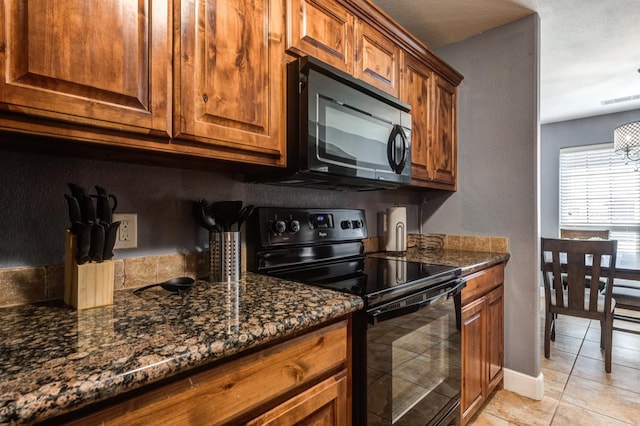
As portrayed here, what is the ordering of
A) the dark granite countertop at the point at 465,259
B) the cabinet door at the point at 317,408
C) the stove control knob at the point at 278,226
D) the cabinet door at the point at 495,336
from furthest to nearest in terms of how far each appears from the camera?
1. the cabinet door at the point at 495,336
2. the dark granite countertop at the point at 465,259
3. the stove control knob at the point at 278,226
4. the cabinet door at the point at 317,408

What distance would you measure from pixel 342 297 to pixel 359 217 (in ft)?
3.16

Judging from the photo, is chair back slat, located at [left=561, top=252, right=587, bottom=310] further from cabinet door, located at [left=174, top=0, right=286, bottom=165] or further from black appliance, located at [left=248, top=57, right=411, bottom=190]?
cabinet door, located at [left=174, top=0, right=286, bottom=165]

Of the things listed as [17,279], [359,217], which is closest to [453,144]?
[359,217]

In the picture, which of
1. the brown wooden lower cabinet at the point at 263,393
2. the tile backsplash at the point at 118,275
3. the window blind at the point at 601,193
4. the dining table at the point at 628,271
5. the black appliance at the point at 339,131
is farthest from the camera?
the window blind at the point at 601,193

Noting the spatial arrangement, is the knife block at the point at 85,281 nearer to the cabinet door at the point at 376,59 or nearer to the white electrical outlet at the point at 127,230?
the white electrical outlet at the point at 127,230

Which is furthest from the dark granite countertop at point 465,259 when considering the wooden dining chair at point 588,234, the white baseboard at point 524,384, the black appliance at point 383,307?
the wooden dining chair at point 588,234

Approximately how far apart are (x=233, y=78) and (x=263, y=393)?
3.11ft

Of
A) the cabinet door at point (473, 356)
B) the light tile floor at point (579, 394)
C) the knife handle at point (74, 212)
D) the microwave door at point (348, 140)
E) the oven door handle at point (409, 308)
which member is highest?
the microwave door at point (348, 140)

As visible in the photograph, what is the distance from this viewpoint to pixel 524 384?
209 cm

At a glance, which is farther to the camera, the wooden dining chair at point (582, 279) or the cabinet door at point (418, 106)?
the wooden dining chair at point (582, 279)

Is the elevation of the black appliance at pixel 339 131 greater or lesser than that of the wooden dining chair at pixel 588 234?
greater

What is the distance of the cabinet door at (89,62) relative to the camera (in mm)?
727

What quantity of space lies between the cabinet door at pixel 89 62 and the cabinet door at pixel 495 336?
1.98m

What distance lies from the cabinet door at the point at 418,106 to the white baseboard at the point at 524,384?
140cm
